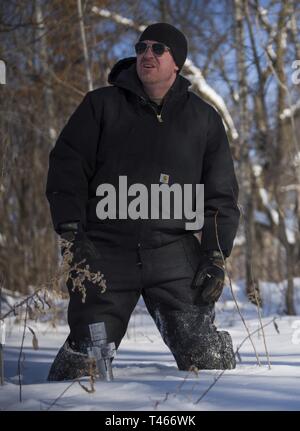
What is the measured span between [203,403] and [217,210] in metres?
1.30

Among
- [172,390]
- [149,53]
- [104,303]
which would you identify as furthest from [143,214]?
[172,390]

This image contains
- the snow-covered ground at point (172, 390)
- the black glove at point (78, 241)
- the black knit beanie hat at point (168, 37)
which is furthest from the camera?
the black knit beanie hat at point (168, 37)

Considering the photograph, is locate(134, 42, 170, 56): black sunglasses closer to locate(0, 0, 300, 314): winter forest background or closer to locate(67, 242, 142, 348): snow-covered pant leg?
locate(67, 242, 142, 348): snow-covered pant leg

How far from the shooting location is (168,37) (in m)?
3.66

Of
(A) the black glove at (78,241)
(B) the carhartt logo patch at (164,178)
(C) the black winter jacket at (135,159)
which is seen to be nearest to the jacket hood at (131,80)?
(C) the black winter jacket at (135,159)

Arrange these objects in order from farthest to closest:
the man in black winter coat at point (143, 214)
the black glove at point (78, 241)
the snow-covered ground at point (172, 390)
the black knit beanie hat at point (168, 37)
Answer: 1. the black knit beanie hat at point (168, 37)
2. the man in black winter coat at point (143, 214)
3. the black glove at point (78, 241)
4. the snow-covered ground at point (172, 390)

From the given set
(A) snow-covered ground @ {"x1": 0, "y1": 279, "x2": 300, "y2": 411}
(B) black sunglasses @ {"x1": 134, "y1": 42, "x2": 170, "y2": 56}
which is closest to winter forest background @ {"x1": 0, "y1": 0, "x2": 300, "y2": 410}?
(A) snow-covered ground @ {"x1": 0, "y1": 279, "x2": 300, "y2": 411}

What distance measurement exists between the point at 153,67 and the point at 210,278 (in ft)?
3.16

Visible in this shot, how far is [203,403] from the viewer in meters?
2.55

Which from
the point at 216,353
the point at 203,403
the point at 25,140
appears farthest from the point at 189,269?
the point at 25,140

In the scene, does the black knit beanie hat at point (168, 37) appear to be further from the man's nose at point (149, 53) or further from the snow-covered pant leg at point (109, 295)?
the snow-covered pant leg at point (109, 295)

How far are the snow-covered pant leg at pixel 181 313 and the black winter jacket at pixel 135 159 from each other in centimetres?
9

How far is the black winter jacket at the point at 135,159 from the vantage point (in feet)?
11.6
